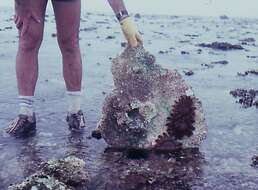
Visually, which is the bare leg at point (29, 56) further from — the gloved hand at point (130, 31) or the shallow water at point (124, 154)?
the gloved hand at point (130, 31)

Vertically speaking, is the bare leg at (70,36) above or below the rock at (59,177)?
above

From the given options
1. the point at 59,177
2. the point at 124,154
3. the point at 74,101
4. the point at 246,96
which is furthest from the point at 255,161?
the point at 246,96

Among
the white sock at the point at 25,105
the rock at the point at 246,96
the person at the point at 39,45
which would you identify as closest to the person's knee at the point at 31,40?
the person at the point at 39,45

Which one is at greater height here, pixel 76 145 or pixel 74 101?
pixel 74 101

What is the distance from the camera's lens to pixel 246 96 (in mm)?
7520

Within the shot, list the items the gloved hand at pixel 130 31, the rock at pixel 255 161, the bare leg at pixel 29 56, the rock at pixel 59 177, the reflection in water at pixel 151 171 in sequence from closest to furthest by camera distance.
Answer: the rock at pixel 59 177, the reflection in water at pixel 151 171, the rock at pixel 255 161, the gloved hand at pixel 130 31, the bare leg at pixel 29 56

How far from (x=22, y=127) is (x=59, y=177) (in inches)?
61.5

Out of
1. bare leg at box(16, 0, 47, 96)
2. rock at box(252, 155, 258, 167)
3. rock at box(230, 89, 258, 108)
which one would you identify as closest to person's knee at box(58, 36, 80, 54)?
bare leg at box(16, 0, 47, 96)

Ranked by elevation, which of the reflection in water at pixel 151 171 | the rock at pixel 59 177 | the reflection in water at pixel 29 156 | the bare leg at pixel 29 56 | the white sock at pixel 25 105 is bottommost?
the reflection in water at pixel 151 171

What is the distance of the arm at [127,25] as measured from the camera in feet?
16.7

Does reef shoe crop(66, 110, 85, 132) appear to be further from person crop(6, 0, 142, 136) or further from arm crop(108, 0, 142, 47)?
arm crop(108, 0, 142, 47)

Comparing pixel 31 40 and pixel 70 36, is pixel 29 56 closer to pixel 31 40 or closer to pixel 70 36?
pixel 31 40

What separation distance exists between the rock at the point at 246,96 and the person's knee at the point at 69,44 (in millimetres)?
2580

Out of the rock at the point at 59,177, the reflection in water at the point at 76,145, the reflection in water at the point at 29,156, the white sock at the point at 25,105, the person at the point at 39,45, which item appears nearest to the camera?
the rock at the point at 59,177
